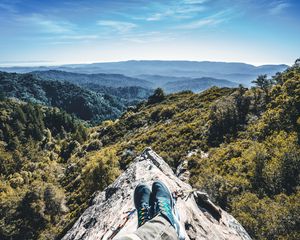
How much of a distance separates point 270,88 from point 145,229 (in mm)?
48808

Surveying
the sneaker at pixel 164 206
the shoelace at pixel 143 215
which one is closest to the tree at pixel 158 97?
the sneaker at pixel 164 206

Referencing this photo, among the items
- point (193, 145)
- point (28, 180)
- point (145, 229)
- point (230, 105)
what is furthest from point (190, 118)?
point (145, 229)

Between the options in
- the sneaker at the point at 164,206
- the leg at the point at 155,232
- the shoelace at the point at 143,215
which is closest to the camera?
the leg at the point at 155,232

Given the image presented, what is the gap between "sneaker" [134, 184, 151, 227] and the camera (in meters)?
6.70

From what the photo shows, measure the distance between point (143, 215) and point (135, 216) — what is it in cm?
180

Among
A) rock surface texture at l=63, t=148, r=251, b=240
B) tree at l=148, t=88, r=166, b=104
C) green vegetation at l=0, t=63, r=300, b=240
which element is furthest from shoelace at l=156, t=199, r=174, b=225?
tree at l=148, t=88, r=166, b=104

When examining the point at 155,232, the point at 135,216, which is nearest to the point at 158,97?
the point at 135,216

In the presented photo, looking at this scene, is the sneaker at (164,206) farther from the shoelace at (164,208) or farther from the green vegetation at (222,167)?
the green vegetation at (222,167)

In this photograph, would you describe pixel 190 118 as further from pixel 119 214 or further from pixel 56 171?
pixel 119 214

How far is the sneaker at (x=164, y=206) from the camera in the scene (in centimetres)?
598

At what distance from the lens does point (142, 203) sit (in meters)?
7.53

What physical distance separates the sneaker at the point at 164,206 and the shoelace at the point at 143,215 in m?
0.25

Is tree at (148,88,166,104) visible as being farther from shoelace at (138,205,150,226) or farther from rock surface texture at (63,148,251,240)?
shoelace at (138,205,150,226)

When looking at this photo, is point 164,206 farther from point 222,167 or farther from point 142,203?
point 222,167
